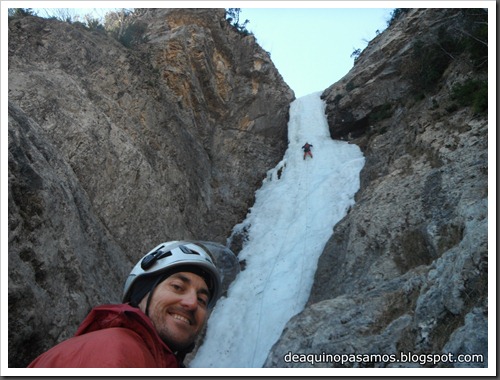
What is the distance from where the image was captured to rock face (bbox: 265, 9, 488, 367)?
4.98 meters

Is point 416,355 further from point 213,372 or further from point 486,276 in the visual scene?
point 213,372

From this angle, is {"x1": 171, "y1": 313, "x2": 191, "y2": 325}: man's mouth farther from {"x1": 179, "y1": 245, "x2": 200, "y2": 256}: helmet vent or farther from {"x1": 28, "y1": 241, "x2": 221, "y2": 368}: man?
{"x1": 179, "y1": 245, "x2": 200, "y2": 256}: helmet vent

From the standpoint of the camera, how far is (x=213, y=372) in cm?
392

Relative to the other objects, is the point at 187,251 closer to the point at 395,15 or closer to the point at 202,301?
the point at 202,301

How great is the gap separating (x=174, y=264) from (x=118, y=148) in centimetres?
841

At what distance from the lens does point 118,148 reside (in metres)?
11.0

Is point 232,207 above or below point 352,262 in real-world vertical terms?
above

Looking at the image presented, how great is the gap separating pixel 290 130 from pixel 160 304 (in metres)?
18.1

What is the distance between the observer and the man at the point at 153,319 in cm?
196

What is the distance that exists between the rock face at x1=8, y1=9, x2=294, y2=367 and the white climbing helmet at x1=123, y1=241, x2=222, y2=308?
161cm

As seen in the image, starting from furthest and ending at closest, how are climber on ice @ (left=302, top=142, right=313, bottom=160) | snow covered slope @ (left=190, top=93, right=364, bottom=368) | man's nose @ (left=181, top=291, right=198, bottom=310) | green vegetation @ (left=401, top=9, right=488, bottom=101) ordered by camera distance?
climber on ice @ (left=302, top=142, right=313, bottom=160) < green vegetation @ (left=401, top=9, right=488, bottom=101) < snow covered slope @ (left=190, top=93, right=364, bottom=368) < man's nose @ (left=181, top=291, right=198, bottom=310)

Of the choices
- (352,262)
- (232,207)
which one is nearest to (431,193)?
(352,262)

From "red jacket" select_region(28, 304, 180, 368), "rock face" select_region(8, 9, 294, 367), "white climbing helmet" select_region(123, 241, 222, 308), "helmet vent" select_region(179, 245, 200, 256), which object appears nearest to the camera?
"red jacket" select_region(28, 304, 180, 368)

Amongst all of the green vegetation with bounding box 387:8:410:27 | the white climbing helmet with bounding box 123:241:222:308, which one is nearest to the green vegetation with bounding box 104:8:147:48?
the green vegetation with bounding box 387:8:410:27
